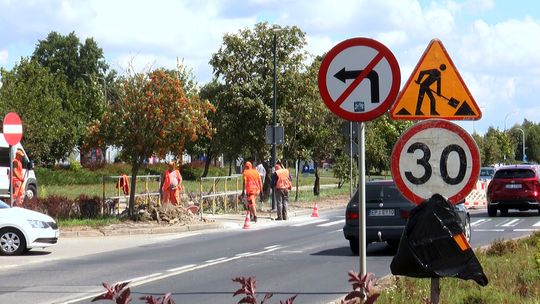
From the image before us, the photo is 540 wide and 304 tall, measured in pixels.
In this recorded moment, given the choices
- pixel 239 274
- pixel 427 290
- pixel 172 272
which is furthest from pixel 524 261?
pixel 172 272

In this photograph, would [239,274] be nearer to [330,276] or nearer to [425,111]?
[330,276]

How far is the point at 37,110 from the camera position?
6203cm

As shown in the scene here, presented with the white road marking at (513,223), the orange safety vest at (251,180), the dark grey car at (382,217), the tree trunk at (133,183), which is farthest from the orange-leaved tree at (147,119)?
the white road marking at (513,223)

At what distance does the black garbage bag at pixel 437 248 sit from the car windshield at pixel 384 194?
38.4ft

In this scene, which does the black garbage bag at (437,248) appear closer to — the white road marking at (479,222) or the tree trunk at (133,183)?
the tree trunk at (133,183)

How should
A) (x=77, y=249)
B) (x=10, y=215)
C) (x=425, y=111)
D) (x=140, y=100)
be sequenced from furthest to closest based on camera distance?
(x=140, y=100)
(x=77, y=249)
(x=10, y=215)
(x=425, y=111)

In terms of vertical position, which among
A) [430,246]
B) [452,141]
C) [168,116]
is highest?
[168,116]

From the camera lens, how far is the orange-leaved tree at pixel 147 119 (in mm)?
25203

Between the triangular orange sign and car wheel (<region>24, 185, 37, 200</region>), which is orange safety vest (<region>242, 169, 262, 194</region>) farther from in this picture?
the triangular orange sign

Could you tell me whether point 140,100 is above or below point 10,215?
above

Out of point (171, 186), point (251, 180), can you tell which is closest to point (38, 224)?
point (171, 186)

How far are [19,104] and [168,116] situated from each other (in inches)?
1453

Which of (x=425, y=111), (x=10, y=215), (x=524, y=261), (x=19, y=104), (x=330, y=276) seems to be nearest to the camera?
(x=425, y=111)

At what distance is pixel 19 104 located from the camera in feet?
196
